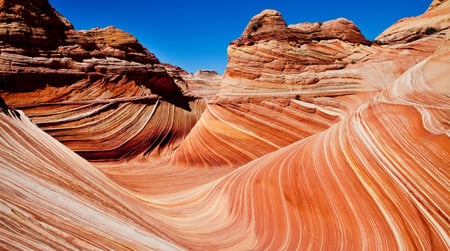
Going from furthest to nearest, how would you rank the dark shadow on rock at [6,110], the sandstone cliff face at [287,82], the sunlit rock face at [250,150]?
the sandstone cliff face at [287,82], the dark shadow on rock at [6,110], the sunlit rock face at [250,150]

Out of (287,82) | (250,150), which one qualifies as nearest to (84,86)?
(250,150)

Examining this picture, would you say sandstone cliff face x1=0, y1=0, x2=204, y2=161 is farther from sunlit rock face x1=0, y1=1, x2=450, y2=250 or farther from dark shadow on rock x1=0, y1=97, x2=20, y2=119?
dark shadow on rock x1=0, y1=97, x2=20, y2=119

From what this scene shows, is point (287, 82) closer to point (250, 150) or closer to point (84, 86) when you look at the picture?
point (250, 150)

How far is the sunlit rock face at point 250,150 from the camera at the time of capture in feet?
5.89

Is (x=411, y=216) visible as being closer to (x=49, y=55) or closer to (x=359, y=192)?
(x=359, y=192)

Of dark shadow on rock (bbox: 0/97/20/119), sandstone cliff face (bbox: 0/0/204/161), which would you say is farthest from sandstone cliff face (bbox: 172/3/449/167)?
dark shadow on rock (bbox: 0/97/20/119)

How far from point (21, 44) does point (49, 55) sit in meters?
0.76

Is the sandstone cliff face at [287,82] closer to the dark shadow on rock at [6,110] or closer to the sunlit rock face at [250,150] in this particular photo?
the sunlit rock face at [250,150]

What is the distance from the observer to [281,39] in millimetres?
6309

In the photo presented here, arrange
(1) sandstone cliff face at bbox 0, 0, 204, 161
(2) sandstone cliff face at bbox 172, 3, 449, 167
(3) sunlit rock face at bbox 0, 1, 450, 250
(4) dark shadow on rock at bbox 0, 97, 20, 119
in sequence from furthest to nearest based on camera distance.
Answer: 1. (1) sandstone cliff face at bbox 0, 0, 204, 161
2. (2) sandstone cliff face at bbox 172, 3, 449, 167
3. (4) dark shadow on rock at bbox 0, 97, 20, 119
4. (3) sunlit rock face at bbox 0, 1, 450, 250

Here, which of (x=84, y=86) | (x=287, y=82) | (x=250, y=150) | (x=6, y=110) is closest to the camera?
(x=6, y=110)

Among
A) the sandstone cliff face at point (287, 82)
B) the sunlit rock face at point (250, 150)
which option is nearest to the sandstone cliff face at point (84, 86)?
the sunlit rock face at point (250, 150)

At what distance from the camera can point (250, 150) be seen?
18.3 ft

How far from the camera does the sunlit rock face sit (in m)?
1.79
